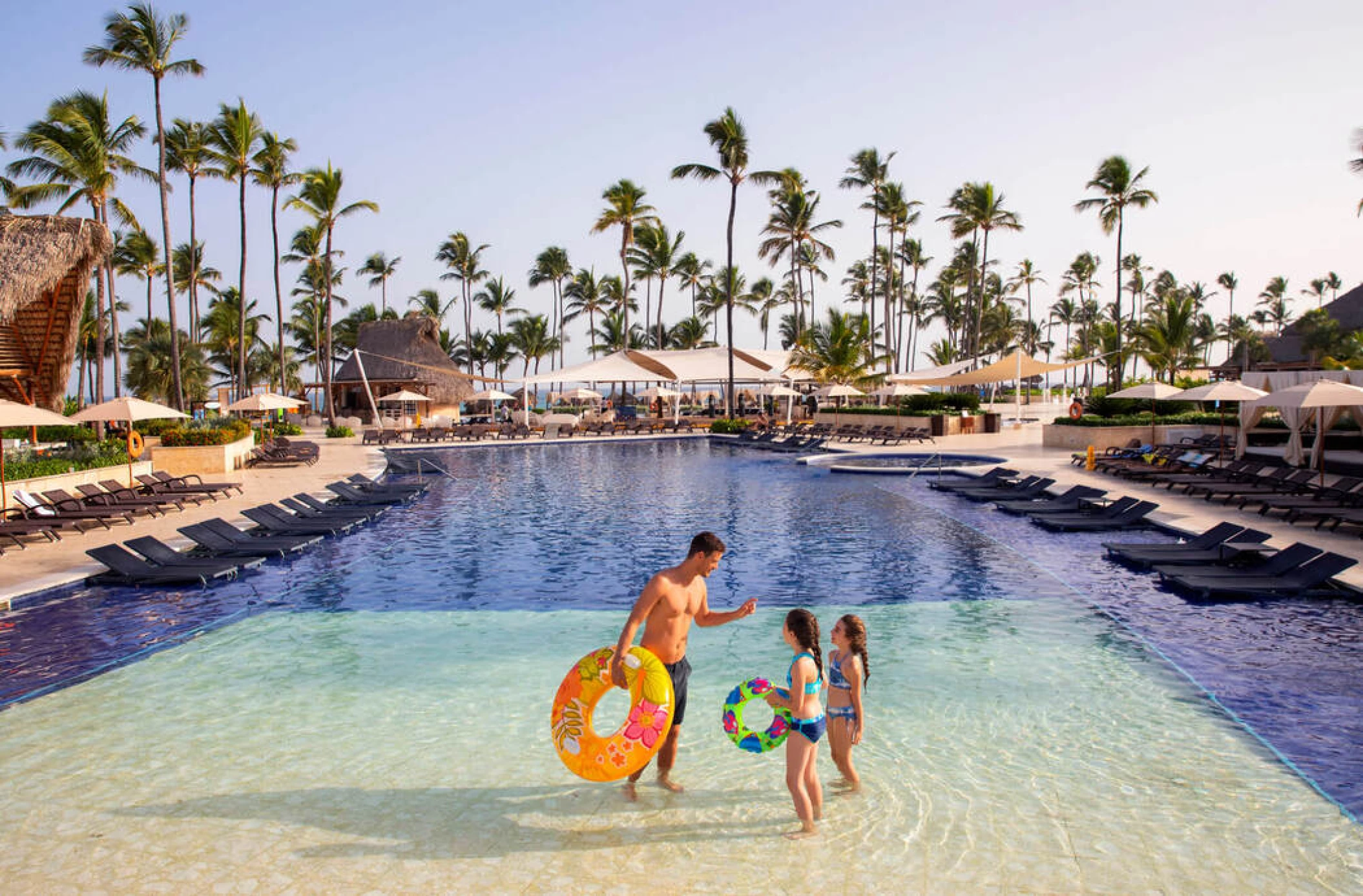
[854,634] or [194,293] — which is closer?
[854,634]

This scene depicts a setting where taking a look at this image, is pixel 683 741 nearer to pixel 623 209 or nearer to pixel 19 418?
pixel 19 418

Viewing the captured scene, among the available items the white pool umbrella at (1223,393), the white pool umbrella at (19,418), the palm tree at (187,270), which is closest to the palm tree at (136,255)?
the palm tree at (187,270)

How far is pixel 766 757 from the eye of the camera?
217 inches

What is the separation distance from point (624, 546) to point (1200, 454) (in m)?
13.9

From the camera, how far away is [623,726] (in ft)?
14.0

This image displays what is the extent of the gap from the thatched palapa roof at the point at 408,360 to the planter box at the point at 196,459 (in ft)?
85.2

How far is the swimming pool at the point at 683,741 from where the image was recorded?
4285 mm

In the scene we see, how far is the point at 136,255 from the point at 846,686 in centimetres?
5367

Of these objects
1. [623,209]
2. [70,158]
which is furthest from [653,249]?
[70,158]

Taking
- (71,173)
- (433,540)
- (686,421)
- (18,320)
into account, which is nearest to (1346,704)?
(433,540)

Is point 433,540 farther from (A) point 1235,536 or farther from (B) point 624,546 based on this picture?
(A) point 1235,536

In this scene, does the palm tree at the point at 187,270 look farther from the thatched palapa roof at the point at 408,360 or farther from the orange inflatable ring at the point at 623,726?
the orange inflatable ring at the point at 623,726

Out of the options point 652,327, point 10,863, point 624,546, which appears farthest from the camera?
point 652,327

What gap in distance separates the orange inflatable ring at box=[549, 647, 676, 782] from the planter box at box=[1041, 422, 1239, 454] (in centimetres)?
2309
